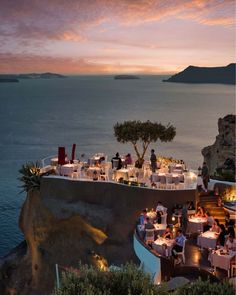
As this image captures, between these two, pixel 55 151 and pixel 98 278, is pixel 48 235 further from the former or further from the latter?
pixel 55 151

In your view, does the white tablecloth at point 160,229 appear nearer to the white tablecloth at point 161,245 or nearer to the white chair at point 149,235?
the white chair at point 149,235

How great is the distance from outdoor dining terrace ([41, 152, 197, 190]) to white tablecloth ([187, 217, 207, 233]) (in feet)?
8.76

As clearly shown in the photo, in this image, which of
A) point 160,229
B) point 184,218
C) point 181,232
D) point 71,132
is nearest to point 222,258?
point 181,232

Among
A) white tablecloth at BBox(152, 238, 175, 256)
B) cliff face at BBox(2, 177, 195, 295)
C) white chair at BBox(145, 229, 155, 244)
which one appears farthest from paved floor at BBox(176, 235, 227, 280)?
cliff face at BBox(2, 177, 195, 295)

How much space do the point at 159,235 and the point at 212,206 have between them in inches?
156

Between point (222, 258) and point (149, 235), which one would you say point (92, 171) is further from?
point (222, 258)

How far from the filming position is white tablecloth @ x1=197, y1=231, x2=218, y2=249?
18.8 m

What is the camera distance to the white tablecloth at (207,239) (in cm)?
1884

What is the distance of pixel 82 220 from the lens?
23781 millimetres

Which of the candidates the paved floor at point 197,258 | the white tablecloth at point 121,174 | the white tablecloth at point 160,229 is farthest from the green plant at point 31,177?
the paved floor at point 197,258

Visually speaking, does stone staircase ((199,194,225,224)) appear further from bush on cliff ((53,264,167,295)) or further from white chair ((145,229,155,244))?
bush on cliff ((53,264,167,295))

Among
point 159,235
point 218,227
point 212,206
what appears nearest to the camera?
point 218,227

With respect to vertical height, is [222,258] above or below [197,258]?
above

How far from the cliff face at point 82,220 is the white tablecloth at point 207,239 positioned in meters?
3.64
